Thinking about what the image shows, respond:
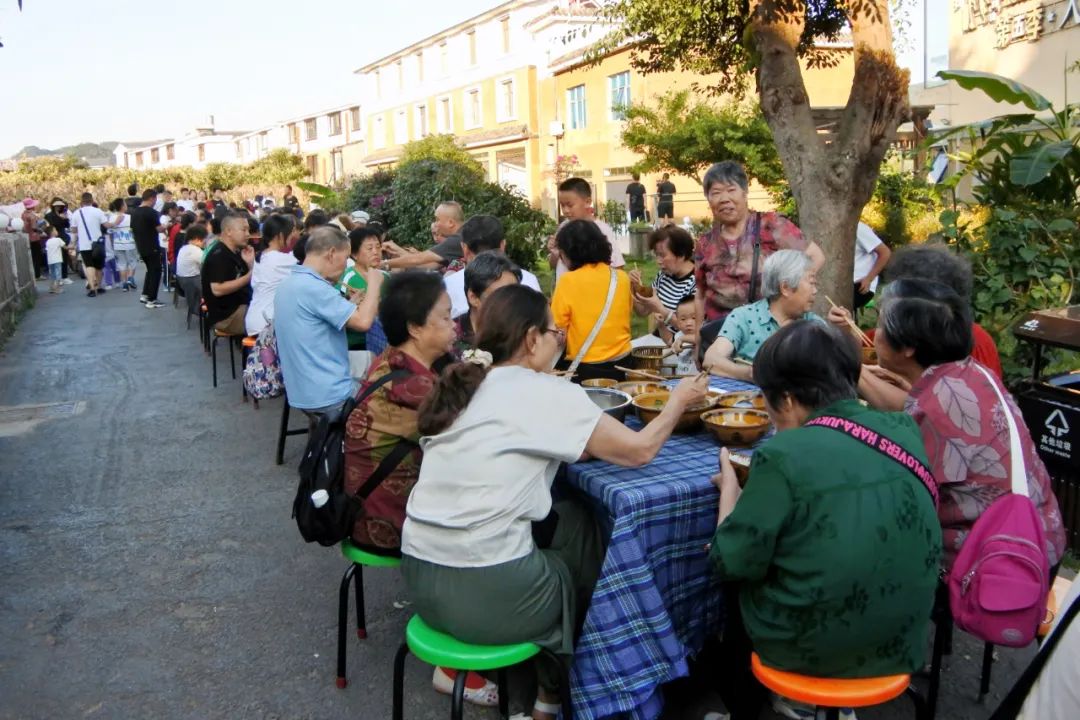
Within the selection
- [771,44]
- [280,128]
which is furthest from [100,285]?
[280,128]

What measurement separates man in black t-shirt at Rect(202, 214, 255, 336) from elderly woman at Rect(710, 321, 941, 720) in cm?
718

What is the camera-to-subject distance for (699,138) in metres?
20.9

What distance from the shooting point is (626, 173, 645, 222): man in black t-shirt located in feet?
79.6

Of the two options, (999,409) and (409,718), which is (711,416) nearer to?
(999,409)

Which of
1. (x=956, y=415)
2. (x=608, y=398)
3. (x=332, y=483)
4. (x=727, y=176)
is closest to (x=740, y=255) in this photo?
(x=727, y=176)

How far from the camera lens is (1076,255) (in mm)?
6641

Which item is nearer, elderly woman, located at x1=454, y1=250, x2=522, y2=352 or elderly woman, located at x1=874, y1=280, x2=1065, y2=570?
elderly woman, located at x1=874, y1=280, x2=1065, y2=570

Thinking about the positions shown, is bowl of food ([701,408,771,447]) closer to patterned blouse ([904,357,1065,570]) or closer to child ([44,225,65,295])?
patterned blouse ([904,357,1065,570])

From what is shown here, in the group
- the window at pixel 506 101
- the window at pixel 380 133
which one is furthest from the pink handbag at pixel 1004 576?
the window at pixel 380 133

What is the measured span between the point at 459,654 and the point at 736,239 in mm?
2996

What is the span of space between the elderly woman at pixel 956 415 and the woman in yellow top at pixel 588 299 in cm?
199

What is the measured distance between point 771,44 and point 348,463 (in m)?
6.34

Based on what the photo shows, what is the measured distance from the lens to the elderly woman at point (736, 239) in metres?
4.68

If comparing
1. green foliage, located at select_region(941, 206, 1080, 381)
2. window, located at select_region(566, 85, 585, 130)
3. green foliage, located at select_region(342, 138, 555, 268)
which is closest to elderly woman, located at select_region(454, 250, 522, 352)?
green foliage, located at select_region(941, 206, 1080, 381)
